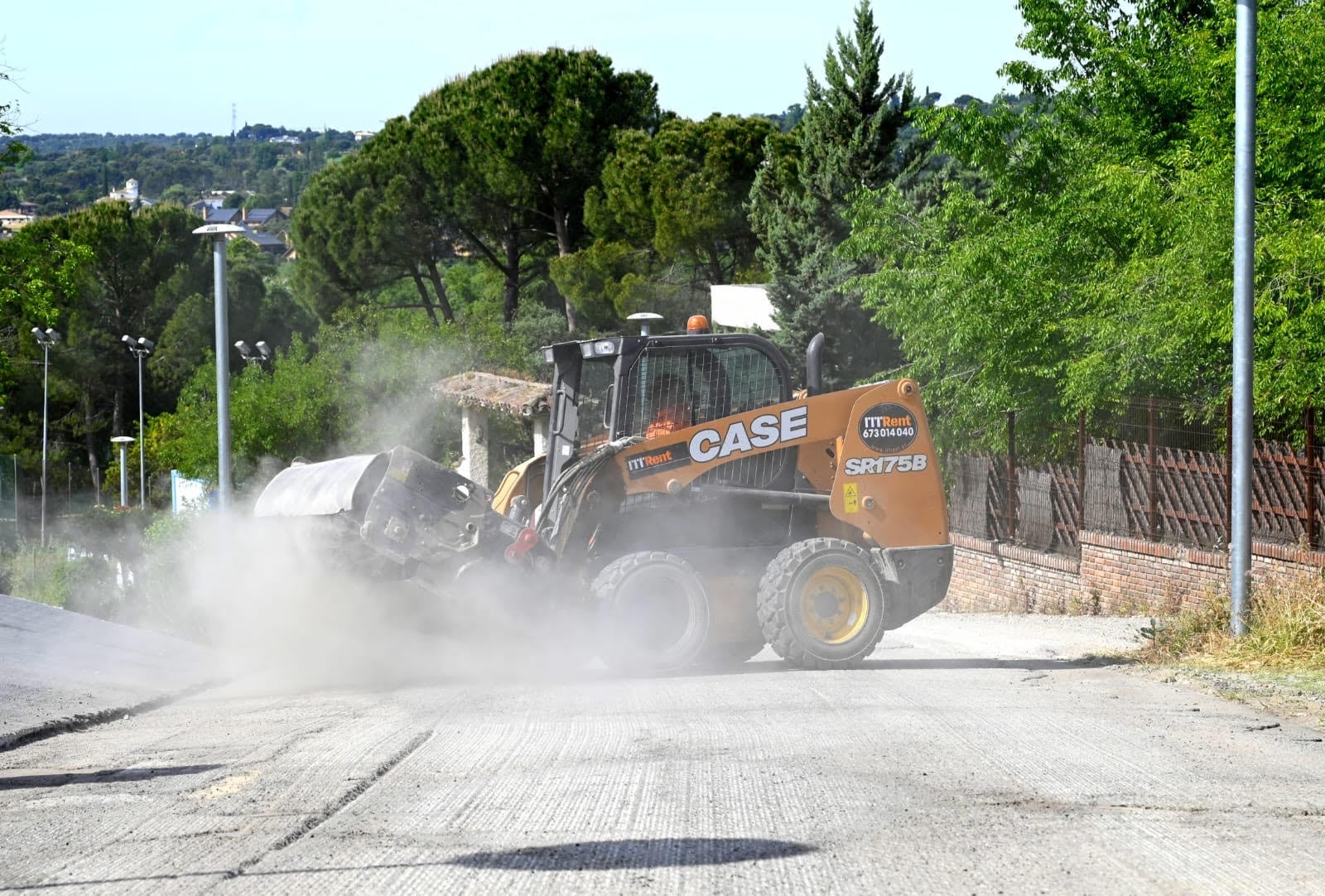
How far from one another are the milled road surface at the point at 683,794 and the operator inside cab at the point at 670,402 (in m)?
2.38

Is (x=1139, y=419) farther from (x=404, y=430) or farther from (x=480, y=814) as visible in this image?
(x=404, y=430)

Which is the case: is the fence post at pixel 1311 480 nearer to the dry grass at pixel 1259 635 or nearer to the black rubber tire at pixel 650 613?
the dry grass at pixel 1259 635

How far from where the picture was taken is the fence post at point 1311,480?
15.9 meters

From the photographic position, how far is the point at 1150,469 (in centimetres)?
1895

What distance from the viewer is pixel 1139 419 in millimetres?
19250

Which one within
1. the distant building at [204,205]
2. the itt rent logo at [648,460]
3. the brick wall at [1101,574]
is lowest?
the brick wall at [1101,574]

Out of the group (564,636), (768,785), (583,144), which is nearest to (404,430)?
(583,144)

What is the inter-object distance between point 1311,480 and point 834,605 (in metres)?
6.61

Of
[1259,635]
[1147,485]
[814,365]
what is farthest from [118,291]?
[1259,635]

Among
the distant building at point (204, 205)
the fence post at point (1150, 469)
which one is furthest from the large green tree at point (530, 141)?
the fence post at point (1150, 469)

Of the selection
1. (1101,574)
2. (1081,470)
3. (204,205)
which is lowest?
(1101,574)

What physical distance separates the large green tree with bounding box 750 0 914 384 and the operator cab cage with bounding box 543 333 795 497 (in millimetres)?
20199

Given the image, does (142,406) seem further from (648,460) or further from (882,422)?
(882,422)

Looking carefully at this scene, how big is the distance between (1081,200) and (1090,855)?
15.4 meters
